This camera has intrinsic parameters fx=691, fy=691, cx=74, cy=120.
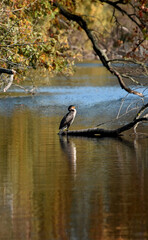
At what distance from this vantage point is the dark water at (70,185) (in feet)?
28.9

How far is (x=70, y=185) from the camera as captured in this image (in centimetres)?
1188

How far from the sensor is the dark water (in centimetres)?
880

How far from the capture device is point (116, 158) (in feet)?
50.1

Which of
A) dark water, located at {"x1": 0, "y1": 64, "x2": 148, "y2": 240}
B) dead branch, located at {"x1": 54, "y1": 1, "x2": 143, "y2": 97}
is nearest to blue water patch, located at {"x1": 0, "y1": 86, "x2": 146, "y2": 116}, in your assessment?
dark water, located at {"x1": 0, "y1": 64, "x2": 148, "y2": 240}

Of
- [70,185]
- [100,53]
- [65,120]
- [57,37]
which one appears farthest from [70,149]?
[57,37]

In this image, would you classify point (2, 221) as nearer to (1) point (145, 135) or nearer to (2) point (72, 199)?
(2) point (72, 199)

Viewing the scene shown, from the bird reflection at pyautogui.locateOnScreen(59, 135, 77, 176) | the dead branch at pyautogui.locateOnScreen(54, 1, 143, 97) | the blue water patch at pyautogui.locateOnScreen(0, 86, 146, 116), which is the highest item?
the dead branch at pyautogui.locateOnScreen(54, 1, 143, 97)

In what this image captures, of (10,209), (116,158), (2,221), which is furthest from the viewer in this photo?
(116,158)

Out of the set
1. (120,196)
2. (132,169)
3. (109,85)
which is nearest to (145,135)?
(132,169)

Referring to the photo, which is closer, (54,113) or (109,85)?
(54,113)

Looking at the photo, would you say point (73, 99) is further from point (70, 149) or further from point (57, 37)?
point (70, 149)

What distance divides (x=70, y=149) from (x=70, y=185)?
5.03 metres

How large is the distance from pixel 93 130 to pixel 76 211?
32.3 feet

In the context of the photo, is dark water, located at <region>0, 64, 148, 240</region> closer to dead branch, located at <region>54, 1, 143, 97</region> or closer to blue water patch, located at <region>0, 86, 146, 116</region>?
dead branch, located at <region>54, 1, 143, 97</region>
